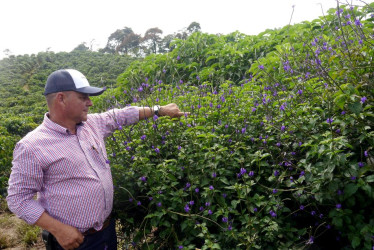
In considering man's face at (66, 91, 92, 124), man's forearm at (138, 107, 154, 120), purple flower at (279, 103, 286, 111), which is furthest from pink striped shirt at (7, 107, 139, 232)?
purple flower at (279, 103, 286, 111)

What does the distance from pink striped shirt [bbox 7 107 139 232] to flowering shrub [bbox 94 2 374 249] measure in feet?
0.81

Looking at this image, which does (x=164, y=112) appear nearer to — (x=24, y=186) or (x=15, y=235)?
(x=24, y=186)

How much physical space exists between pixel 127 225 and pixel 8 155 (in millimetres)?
4968

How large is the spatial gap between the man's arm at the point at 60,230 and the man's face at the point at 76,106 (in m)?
0.75

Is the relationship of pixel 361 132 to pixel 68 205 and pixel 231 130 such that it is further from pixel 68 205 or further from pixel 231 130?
pixel 68 205

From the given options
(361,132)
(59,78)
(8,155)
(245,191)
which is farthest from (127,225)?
(8,155)

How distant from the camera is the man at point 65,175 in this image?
2.28 m

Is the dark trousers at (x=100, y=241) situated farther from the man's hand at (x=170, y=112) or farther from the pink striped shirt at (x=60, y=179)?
the man's hand at (x=170, y=112)

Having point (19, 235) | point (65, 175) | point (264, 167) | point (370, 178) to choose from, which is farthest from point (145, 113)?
point (19, 235)

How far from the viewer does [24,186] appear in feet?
7.45

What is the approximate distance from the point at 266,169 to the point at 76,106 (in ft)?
5.11

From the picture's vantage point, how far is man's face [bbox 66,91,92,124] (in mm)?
2566

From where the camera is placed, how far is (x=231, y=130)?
9.67ft

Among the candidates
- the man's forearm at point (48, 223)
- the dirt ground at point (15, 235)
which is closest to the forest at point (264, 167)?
the man's forearm at point (48, 223)
